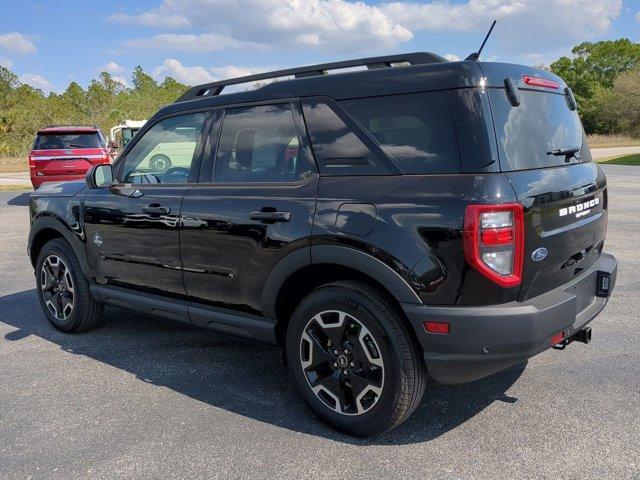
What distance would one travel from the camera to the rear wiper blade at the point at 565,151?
9.98 feet

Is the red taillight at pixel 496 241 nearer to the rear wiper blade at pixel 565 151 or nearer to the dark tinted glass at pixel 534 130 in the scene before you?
the dark tinted glass at pixel 534 130

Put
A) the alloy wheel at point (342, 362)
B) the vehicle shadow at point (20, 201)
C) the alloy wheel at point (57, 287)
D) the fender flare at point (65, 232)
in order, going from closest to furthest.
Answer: the alloy wheel at point (342, 362)
the fender flare at point (65, 232)
the alloy wheel at point (57, 287)
the vehicle shadow at point (20, 201)

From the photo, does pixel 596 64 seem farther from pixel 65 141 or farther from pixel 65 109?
pixel 65 141

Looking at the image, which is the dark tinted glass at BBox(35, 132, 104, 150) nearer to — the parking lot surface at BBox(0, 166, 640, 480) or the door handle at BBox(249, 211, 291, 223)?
the parking lot surface at BBox(0, 166, 640, 480)

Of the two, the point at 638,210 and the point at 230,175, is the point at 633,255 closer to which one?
the point at 638,210

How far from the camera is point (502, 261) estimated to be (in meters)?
2.54

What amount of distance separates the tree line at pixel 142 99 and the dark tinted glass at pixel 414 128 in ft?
134

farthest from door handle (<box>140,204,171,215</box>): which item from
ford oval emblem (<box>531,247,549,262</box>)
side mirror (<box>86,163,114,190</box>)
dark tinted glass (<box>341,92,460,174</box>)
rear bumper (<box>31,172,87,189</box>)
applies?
rear bumper (<box>31,172,87,189</box>)

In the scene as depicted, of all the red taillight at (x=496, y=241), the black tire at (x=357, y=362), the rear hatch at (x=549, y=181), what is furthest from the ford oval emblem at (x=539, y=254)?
the black tire at (x=357, y=362)

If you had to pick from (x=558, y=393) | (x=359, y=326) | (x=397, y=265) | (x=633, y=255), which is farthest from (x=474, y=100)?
(x=633, y=255)

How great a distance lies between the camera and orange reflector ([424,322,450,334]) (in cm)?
262

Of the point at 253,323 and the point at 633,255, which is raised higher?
the point at 253,323

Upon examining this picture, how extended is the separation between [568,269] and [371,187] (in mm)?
1120

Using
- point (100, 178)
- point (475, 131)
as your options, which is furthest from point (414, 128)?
point (100, 178)
